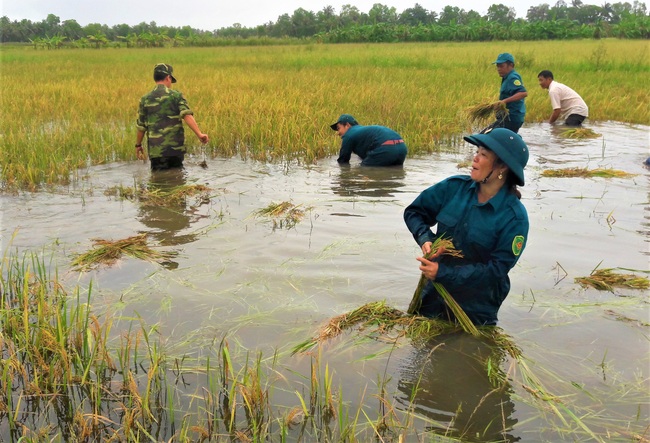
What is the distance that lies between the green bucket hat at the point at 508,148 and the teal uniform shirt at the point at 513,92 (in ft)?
18.5

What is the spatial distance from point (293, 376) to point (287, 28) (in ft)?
248

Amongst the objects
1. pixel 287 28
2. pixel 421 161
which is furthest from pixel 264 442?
pixel 287 28

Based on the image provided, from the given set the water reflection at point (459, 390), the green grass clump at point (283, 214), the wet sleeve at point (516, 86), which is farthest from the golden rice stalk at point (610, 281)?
the wet sleeve at point (516, 86)

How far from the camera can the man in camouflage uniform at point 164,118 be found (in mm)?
6359

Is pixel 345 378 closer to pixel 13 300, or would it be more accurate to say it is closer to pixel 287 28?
pixel 13 300

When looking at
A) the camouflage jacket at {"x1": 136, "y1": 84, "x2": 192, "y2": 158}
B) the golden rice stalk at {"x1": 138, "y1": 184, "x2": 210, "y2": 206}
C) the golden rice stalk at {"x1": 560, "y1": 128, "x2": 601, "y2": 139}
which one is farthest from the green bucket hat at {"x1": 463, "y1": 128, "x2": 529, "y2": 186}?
the golden rice stalk at {"x1": 560, "y1": 128, "x2": 601, "y2": 139}

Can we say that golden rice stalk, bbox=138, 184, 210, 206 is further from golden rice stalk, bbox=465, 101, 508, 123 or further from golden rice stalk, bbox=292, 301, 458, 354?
golden rice stalk, bbox=465, 101, 508, 123

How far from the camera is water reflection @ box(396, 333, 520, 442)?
7.61ft

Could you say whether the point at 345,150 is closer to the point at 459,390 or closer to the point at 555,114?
the point at 459,390

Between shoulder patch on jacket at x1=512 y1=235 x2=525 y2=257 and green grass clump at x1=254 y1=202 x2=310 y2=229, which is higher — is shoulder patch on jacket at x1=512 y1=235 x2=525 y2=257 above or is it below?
above

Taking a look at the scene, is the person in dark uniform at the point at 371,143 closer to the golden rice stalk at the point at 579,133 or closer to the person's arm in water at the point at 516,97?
the person's arm in water at the point at 516,97

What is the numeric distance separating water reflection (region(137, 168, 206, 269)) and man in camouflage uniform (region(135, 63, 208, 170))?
1.48 ft

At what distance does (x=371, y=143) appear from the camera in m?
7.09

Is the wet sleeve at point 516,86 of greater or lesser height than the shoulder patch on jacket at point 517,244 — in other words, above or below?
above
